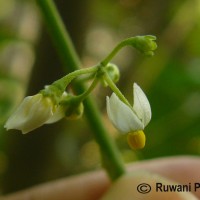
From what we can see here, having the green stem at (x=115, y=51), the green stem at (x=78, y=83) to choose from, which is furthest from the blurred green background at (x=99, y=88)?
the green stem at (x=115, y=51)

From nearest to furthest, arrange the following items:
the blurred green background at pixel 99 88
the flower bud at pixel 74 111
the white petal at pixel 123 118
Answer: the white petal at pixel 123 118 → the flower bud at pixel 74 111 → the blurred green background at pixel 99 88

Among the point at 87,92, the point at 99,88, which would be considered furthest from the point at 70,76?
the point at 99,88

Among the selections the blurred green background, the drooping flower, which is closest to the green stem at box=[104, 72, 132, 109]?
the drooping flower

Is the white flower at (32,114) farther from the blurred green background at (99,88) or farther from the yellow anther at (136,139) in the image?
the blurred green background at (99,88)

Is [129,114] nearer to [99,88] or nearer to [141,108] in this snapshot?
[141,108]

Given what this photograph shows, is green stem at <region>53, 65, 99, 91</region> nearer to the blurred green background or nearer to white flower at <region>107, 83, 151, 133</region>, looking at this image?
Answer: white flower at <region>107, 83, 151, 133</region>

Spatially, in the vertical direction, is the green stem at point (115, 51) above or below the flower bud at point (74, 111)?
above

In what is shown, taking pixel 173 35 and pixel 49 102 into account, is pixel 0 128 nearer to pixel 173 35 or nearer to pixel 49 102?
pixel 49 102
